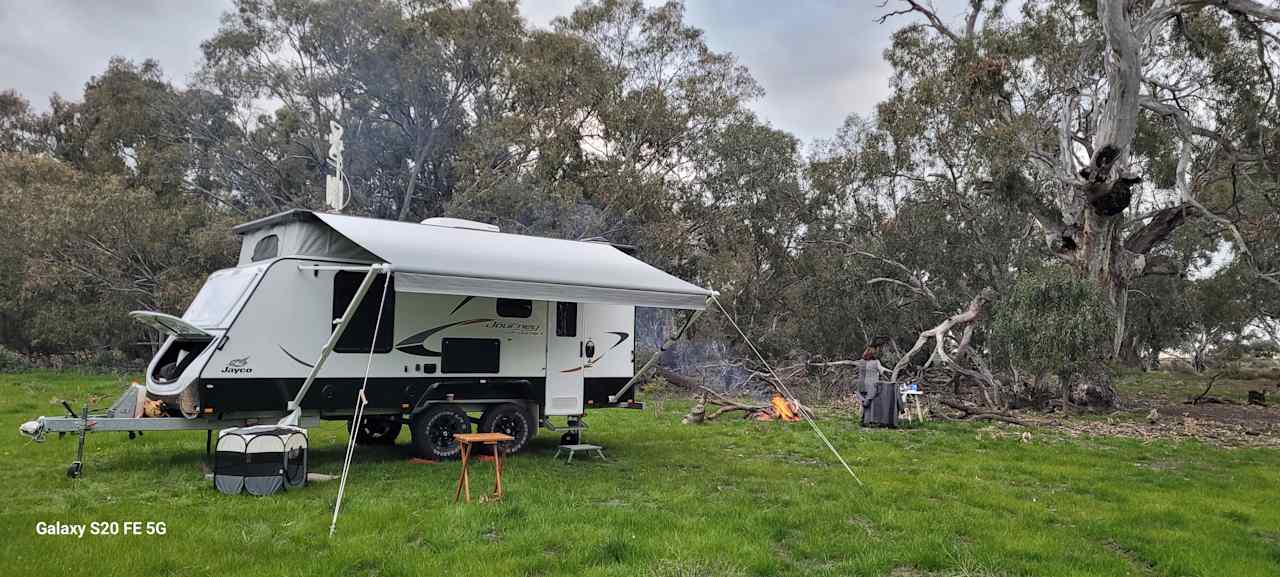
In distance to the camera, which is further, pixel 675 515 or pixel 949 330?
pixel 949 330

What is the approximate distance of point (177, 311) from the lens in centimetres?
2308

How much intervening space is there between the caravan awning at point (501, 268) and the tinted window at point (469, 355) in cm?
113

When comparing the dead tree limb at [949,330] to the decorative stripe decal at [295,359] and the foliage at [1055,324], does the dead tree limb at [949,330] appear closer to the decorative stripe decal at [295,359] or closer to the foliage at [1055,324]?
the foliage at [1055,324]

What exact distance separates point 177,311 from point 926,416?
1995cm

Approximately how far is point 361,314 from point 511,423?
2191mm

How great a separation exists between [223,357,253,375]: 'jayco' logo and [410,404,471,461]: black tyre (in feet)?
6.03

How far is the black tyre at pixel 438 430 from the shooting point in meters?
9.04

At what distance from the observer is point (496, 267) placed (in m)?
7.91

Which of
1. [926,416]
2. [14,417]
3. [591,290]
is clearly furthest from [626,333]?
[14,417]

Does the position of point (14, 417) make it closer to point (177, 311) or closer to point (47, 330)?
point (177, 311)

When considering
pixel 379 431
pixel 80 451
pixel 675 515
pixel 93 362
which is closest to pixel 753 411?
pixel 379 431

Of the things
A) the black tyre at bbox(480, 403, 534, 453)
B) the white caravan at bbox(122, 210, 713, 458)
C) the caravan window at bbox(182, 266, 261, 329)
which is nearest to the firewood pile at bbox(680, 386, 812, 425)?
the white caravan at bbox(122, 210, 713, 458)

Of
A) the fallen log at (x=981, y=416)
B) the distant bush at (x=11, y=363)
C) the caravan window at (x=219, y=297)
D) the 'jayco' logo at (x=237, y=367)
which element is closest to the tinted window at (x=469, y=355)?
the 'jayco' logo at (x=237, y=367)

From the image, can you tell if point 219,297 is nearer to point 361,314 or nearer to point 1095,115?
point 361,314
